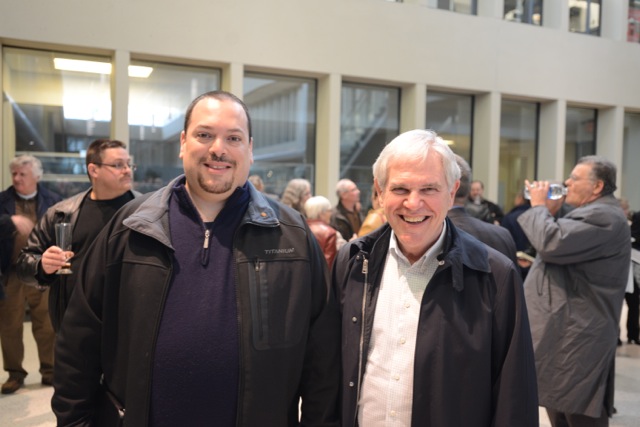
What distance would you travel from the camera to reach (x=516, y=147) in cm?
1085

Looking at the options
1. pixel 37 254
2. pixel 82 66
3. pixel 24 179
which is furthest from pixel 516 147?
pixel 37 254

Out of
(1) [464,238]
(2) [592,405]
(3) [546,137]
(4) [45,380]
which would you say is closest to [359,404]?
(1) [464,238]

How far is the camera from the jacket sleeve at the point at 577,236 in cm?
326

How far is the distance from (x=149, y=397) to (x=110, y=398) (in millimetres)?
210

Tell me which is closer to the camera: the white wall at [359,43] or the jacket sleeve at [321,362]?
the jacket sleeve at [321,362]

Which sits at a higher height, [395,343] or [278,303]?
[278,303]

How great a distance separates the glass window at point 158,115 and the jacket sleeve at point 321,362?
20.9 feet

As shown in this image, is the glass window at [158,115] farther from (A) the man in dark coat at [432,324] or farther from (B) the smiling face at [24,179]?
(A) the man in dark coat at [432,324]

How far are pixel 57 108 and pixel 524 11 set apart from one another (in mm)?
8034

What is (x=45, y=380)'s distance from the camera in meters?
5.05

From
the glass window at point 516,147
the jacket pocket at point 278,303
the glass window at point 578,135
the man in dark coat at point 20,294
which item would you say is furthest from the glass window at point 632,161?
the jacket pocket at point 278,303

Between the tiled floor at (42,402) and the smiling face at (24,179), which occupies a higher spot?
the smiling face at (24,179)

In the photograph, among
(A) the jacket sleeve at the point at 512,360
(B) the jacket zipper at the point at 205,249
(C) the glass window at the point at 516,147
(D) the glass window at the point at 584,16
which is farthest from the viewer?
(D) the glass window at the point at 584,16

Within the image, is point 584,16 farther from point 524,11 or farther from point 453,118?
point 453,118
